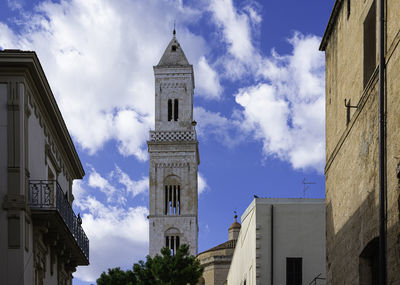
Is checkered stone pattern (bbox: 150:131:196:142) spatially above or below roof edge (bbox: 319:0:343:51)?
above

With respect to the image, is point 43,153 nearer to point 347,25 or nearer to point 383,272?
point 347,25

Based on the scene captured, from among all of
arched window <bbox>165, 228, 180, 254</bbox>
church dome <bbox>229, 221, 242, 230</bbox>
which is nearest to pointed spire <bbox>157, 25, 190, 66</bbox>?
arched window <bbox>165, 228, 180, 254</bbox>

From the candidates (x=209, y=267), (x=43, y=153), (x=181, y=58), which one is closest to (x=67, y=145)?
(x=43, y=153)

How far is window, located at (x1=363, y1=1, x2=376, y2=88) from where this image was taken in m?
17.5

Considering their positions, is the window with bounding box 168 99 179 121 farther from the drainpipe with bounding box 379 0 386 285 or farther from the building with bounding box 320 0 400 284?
the drainpipe with bounding box 379 0 386 285

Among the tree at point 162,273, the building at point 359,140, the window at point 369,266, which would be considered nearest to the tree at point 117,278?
the tree at point 162,273

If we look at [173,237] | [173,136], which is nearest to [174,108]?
[173,136]

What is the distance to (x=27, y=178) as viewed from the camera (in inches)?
814

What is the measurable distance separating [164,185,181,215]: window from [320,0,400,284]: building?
63834 mm

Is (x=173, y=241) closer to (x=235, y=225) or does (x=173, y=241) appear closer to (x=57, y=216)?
(x=235, y=225)

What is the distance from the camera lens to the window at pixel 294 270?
32.3m

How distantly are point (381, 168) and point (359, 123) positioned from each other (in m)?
2.43

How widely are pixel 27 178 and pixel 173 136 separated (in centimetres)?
6653

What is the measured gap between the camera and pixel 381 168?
618 inches
